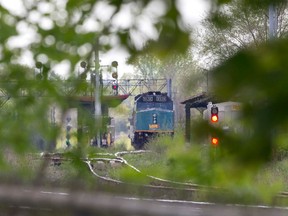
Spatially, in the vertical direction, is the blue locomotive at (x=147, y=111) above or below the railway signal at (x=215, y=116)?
above

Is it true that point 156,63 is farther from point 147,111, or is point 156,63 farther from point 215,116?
point 147,111

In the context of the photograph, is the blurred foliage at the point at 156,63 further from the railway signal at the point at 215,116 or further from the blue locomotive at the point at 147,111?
the blue locomotive at the point at 147,111

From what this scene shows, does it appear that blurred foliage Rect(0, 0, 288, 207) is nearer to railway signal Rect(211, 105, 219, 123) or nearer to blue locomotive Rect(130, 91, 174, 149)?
railway signal Rect(211, 105, 219, 123)

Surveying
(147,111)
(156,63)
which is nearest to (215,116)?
(156,63)

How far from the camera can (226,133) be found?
2.85 ft

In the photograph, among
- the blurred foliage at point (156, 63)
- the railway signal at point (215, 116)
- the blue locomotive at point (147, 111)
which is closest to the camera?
the blurred foliage at point (156, 63)

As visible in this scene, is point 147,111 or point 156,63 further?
point 147,111

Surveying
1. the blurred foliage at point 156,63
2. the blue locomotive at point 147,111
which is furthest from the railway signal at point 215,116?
the blue locomotive at point 147,111

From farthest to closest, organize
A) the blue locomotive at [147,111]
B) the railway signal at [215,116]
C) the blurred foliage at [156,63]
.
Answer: the blue locomotive at [147,111], the railway signal at [215,116], the blurred foliage at [156,63]

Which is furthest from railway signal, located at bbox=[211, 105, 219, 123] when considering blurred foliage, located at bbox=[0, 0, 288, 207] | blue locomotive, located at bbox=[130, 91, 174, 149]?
blue locomotive, located at bbox=[130, 91, 174, 149]

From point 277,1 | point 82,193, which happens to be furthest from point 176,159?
point 277,1

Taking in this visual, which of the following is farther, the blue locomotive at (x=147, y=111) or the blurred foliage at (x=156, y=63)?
the blue locomotive at (x=147, y=111)

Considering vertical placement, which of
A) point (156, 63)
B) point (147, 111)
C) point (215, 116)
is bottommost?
point (215, 116)

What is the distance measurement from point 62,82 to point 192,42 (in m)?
1.00
